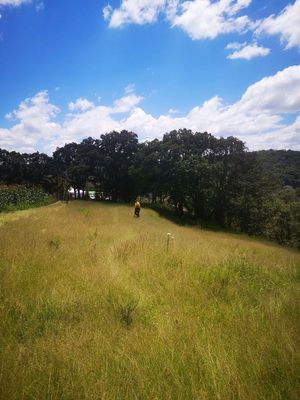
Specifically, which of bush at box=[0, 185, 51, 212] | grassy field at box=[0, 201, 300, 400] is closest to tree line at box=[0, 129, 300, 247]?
bush at box=[0, 185, 51, 212]

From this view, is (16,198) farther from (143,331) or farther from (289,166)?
(289,166)

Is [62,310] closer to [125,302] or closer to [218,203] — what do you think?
[125,302]

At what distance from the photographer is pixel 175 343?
372 cm

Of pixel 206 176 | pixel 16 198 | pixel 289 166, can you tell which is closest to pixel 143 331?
pixel 206 176

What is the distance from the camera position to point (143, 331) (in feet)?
13.0

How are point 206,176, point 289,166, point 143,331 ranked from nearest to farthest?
point 143,331 < point 206,176 < point 289,166

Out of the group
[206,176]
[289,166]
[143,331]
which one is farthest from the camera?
[289,166]

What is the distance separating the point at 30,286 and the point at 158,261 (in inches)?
136

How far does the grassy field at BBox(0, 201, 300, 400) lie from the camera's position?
9.88 feet

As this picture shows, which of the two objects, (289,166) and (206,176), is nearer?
(206,176)

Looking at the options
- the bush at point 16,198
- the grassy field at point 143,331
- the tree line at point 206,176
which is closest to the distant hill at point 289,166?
the tree line at point 206,176

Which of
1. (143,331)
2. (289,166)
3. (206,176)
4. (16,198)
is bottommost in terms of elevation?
(143,331)

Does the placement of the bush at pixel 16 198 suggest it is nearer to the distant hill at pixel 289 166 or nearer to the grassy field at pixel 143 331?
the grassy field at pixel 143 331

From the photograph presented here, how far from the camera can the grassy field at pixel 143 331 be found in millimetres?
3012
